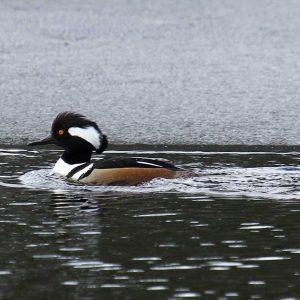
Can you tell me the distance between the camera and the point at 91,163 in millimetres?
10688

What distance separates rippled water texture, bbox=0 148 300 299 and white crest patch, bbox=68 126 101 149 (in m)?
0.46

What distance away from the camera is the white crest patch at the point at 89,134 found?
10820mm

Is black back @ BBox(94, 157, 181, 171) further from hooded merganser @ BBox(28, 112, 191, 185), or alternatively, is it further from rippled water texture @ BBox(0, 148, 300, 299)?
rippled water texture @ BBox(0, 148, 300, 299)

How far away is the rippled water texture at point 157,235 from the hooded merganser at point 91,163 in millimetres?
141

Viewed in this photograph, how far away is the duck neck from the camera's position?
10.8m

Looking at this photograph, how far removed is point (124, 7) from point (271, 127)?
5511 mm

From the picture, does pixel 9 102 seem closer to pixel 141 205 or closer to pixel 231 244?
pixel 141 205

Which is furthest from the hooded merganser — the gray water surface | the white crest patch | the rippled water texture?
the gray water surface

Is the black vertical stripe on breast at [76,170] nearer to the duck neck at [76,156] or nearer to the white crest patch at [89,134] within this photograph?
the duck neck at [76,156]

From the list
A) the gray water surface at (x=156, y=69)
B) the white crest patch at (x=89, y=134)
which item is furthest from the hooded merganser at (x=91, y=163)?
the gray water surface at (x=156, y=69)

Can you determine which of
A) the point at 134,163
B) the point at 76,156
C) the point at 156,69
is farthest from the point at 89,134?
the point at 156,69

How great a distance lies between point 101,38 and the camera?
16.2m

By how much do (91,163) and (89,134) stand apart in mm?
326

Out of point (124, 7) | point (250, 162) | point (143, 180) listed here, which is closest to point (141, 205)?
point (143, 180)
